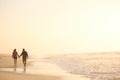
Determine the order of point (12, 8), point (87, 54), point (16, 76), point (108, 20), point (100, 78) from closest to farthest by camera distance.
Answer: point (16, 76) → point (100, 78) → point (12, 8) → point (108, 20) → point (87, 54)

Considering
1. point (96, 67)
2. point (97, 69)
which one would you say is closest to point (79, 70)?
point (97, 69)

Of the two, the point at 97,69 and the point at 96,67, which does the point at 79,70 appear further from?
the point at 96,67

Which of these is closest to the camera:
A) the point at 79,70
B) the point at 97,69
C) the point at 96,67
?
the point at 79,70

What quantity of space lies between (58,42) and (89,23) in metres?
1.19

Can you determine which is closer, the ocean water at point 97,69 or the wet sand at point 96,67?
the ocean water at point 97,69

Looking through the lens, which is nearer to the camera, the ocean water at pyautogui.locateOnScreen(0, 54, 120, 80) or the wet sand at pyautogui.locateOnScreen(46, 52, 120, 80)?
the ocean water at pyautogui.locateOnScreen(0, 54, 120, 80)

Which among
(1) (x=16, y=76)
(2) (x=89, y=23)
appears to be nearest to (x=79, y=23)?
(2) (x=89, y=23)

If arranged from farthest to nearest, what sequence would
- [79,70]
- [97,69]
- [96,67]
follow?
1. [96,67]
2. [97,69]
3. [79,70]

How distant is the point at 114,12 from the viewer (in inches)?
403

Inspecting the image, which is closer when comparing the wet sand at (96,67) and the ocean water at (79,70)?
the ocean water at (79,70)

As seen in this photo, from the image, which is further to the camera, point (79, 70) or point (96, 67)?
point (96, 67)

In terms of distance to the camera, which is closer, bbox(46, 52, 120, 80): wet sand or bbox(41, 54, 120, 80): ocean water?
bbox(41, 54, 120, 80): ocean water

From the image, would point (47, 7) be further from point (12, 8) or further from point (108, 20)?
point (108, 20)

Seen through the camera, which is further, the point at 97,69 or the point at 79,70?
the point at 97,69
